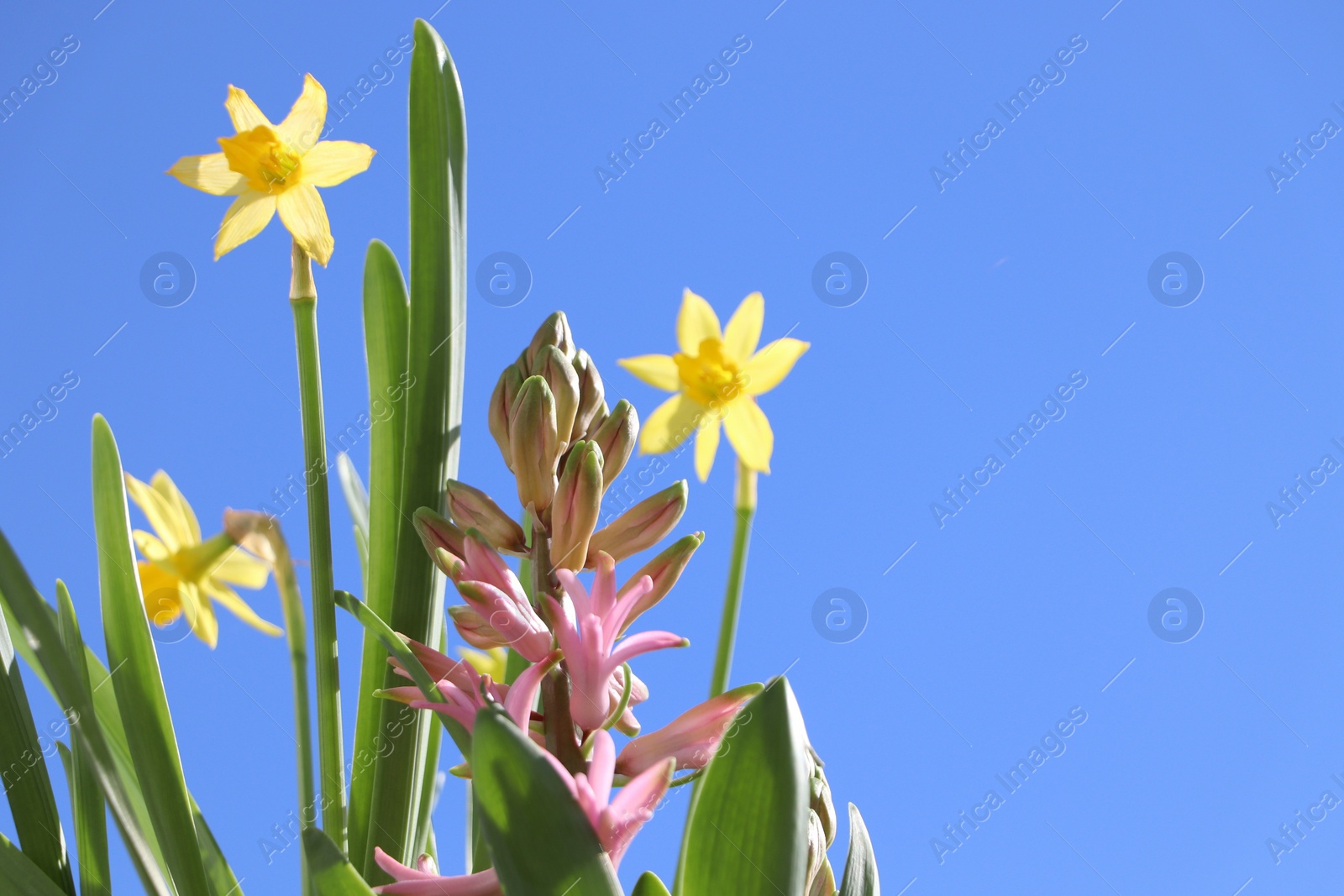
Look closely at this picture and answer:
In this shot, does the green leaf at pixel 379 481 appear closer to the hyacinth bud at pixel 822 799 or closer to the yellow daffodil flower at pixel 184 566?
the yellow daffodil flower at pixel 184 566

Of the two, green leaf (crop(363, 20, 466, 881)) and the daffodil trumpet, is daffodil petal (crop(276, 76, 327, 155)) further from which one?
the daffodil trumpet

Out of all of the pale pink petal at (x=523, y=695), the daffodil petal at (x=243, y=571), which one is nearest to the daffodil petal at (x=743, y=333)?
the pale pink petal at (x=523, y=695)

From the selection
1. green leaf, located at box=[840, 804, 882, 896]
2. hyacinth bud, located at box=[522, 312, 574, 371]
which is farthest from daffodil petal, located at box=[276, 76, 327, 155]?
green leaf, located at box=[840, 804, 882, 896]

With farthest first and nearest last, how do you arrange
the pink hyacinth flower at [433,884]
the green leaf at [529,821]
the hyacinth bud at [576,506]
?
the hyacinth bud at [576,506] → the pink hyacinth flower at [433,884] → the green leaf at [529,821]

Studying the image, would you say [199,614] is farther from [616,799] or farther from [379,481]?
Result: [616,799]

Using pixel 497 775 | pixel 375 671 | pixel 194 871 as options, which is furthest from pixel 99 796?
pixel 497 775
